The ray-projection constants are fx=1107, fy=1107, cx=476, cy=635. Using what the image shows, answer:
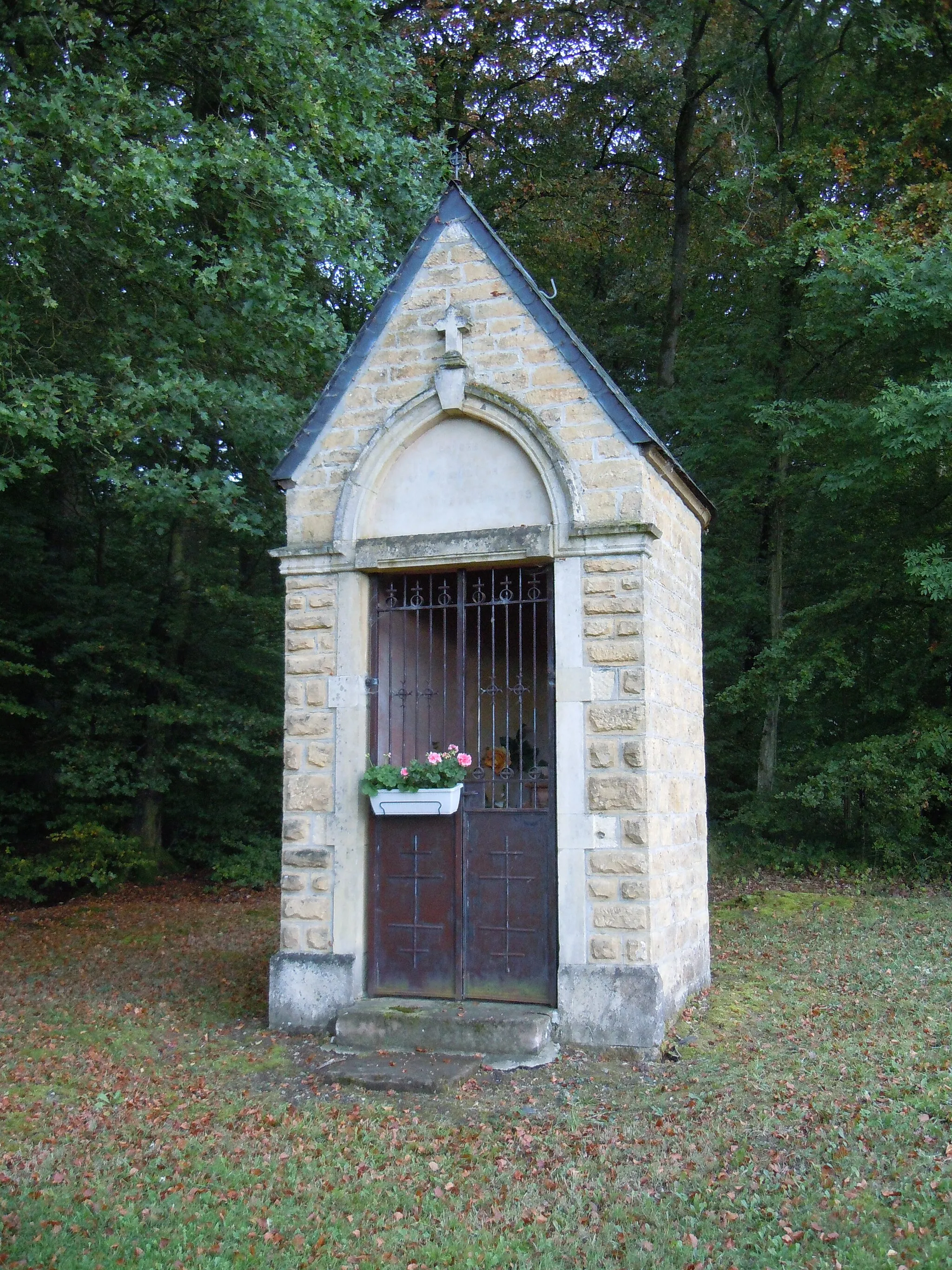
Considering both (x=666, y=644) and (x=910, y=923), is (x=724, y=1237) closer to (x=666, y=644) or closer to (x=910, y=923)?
(x=666, y=644)

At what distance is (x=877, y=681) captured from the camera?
13391mm

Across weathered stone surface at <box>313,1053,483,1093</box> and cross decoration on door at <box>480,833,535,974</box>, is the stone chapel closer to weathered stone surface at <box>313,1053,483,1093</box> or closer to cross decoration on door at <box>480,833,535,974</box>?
cross decoration on door at <box>480,833,535,974</box>

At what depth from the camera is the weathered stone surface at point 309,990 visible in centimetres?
674

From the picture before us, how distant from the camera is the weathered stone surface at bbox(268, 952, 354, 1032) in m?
6.74

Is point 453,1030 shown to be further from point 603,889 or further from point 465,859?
point 603,889

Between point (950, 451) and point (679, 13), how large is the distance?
7522mm

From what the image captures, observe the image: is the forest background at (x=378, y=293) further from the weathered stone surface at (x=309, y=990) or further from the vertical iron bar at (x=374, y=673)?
the weathered stone surface at (x=309, y=990)

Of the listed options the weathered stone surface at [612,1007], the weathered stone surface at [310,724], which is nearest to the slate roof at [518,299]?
the weathered stone surface at [310,724]

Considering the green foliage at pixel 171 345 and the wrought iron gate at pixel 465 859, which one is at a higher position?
the green foliage at pixel 171 345

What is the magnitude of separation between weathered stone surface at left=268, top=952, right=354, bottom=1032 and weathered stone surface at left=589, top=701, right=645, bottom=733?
2.10 m

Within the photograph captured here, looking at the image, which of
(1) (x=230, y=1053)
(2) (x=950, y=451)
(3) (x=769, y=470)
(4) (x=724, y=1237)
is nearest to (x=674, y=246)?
(3) (x=769, y=470)

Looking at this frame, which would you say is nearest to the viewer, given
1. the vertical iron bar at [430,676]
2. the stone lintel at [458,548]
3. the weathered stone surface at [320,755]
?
the stone lintel at [458,548]

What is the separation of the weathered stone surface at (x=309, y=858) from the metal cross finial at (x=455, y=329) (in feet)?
10.5

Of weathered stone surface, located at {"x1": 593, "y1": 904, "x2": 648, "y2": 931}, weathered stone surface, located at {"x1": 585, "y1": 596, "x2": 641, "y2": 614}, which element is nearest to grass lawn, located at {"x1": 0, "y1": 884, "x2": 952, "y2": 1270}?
weathered stone surface, located at {"x1": 593, "y1": 904, "x2": 648, "y2": 931}
